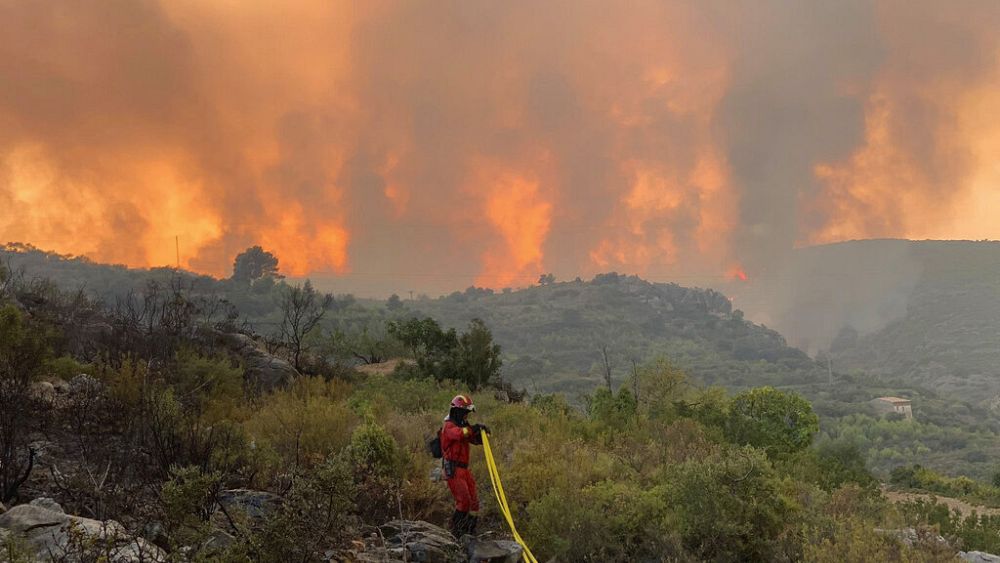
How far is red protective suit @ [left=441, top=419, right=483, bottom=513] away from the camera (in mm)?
8125

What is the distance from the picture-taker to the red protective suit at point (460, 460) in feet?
26.7

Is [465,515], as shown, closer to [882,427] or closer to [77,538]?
[77,538]

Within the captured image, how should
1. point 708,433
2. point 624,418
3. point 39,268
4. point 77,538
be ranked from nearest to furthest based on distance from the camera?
point 77,538 → point 708,433 → point 624,418 → point 39,268

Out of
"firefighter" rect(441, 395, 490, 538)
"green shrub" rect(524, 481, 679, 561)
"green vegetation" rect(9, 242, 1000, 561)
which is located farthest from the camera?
"green shrub" rect(524, 481, 679, 561)

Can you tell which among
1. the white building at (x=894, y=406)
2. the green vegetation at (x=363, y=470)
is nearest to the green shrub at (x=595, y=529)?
the green vegetation at (x=363, y=470)

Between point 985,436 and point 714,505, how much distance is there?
143 m

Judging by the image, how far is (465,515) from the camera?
816 centimetres

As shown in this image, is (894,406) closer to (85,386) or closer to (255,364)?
(255,364)

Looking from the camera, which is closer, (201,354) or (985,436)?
(201,354)

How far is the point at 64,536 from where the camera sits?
5547 millimetres

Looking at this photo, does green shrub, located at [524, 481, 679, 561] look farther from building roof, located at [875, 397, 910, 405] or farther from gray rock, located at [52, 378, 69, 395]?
building roof, located at [875, 397, 910, 405]

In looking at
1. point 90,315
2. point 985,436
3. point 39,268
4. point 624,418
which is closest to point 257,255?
point 39,268

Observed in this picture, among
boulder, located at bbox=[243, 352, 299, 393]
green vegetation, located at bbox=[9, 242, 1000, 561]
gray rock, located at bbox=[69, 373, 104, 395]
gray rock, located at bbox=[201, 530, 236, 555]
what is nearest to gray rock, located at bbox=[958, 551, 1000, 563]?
green vegetation, located at bbox=[9, 242, 1000, 561]

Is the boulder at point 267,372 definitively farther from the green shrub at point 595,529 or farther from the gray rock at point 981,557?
the gray rock at point 981,557
